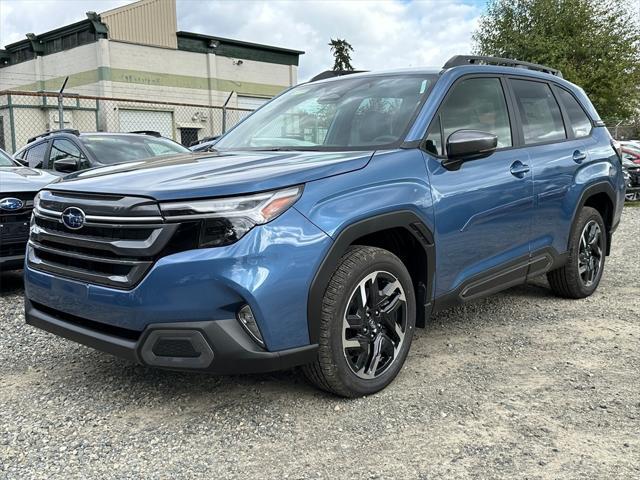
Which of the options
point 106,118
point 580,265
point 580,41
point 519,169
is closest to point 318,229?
point 519,169

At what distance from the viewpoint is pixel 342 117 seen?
12.5 ft

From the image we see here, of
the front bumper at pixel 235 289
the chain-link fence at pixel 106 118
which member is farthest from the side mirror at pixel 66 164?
the chain-link fence at pixel 106 118

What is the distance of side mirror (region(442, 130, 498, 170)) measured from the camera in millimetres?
3479

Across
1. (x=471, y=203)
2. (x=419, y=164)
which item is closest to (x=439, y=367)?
(x=471, y=203)

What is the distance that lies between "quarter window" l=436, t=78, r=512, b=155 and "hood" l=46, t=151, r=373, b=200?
771 millimetres

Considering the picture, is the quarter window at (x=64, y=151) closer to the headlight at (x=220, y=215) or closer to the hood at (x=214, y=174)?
the hood at (x=214, y=174)

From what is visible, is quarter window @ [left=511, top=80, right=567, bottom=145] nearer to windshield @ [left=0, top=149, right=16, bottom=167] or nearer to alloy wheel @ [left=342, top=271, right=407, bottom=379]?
alloy wheel @ [left=342, top=271, right=407, bottom=379]

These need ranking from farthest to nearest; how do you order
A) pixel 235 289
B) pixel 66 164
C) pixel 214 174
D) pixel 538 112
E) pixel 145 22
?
pixel 145 22, pixel 66 164, pixel 538 112, pixel 214 174, pixel 235 289

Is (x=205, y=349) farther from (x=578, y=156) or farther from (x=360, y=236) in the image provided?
(x=578, y=156)

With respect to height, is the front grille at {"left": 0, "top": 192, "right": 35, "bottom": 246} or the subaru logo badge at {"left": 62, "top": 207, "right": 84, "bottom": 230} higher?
the subaru logo badge at {"left": 62, "top": 207, "right": 84, "bottom": 230}

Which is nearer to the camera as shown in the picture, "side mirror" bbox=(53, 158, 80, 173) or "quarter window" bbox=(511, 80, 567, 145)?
"quarter window" bbox=(511, 80, 567, 145)

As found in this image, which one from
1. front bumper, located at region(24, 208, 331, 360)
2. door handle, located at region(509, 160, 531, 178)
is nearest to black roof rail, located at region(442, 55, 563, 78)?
door handle, located at region(509, 160, 531, 178)

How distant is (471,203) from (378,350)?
109 centimetres

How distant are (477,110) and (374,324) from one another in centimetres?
172
